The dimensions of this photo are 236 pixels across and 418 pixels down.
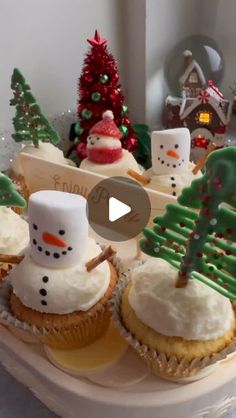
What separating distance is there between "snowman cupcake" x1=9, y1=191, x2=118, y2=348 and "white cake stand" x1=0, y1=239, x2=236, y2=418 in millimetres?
52

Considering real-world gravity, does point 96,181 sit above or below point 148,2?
below

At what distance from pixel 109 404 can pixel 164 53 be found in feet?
4.59

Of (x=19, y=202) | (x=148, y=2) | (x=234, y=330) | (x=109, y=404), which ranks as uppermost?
(x=148, y=2)

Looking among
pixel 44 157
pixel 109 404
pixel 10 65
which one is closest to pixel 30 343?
pixel 109 404

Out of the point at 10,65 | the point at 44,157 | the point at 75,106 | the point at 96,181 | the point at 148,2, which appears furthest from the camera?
the point at 75,106

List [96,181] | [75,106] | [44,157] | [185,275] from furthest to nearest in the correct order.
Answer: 1. [75,106]
2. [44,157]
3. [96,181]
4. [185,275]

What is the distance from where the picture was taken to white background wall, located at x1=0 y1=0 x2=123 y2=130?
145cm

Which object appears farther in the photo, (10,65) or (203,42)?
(203,42)

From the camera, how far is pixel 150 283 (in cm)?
66

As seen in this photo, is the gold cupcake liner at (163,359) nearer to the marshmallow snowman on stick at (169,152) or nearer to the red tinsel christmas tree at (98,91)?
the marshmallow snowman on stick at (169,152)

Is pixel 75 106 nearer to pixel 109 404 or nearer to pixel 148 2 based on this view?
pixel 148 2

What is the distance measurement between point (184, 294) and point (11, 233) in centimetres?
37

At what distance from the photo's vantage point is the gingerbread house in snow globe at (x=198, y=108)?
5.31 ft
